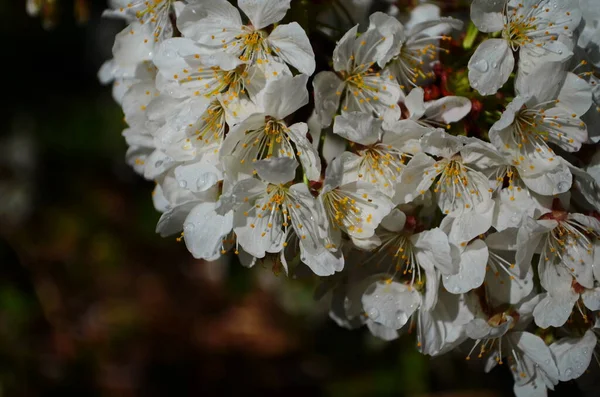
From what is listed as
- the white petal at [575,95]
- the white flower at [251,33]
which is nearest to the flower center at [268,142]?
the white flower at [251,33]

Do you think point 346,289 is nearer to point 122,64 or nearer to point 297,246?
point 297,246

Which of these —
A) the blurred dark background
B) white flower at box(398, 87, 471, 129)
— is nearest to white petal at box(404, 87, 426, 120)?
white flower at box(398, 87, 471, 129)

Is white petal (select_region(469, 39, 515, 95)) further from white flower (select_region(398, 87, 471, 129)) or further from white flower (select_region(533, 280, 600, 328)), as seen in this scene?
white flower (select_region(533, 280, 600, 328))

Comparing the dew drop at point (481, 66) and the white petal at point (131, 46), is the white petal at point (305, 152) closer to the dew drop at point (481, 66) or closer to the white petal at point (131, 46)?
the dew drop at point (481, 66)

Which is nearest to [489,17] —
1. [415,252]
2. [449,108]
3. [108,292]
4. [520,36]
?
[520,36]

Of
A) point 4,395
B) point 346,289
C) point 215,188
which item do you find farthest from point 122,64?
point 4,395

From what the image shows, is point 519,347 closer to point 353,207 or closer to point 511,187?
point 511,187
